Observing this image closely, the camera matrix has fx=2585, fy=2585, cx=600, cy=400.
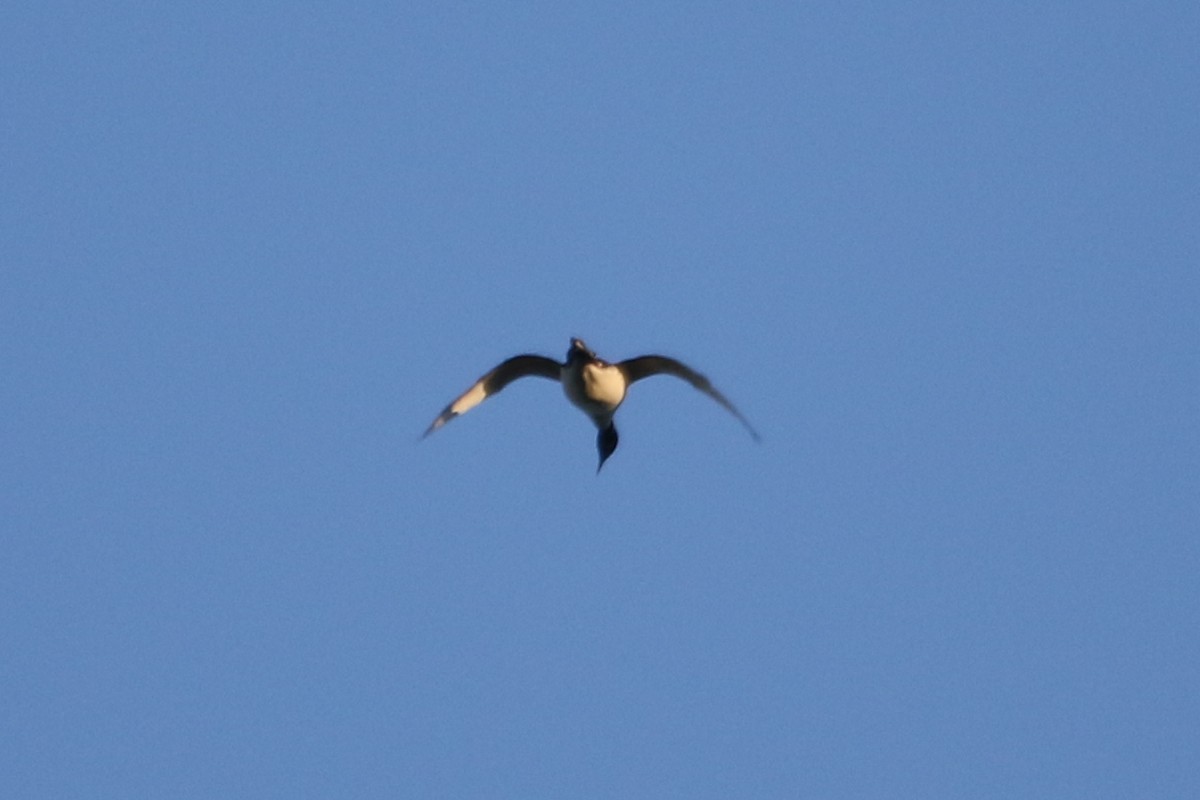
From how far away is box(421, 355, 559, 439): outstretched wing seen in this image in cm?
2581

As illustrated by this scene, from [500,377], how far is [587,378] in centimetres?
106

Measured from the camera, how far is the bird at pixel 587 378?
2556 cm

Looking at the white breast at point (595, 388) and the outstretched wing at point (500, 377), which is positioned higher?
the outstretched wing at point (500, 377)

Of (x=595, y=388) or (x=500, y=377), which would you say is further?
(x=500, y=377)

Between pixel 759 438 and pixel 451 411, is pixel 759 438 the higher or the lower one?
the lower one

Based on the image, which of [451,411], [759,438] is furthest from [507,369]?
[759,438]

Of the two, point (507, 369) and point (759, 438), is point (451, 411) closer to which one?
point (507, 369)

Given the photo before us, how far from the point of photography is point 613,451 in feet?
87.5

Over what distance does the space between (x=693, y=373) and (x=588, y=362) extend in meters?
1.13

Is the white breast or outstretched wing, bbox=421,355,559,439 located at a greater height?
outstretched wing, bbox=421,355,559,439

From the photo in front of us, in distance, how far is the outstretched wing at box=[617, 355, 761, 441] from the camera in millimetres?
25859

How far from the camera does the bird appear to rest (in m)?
25.6

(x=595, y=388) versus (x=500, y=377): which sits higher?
(x=500, y=377)

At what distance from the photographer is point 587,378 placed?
83.8 ft
